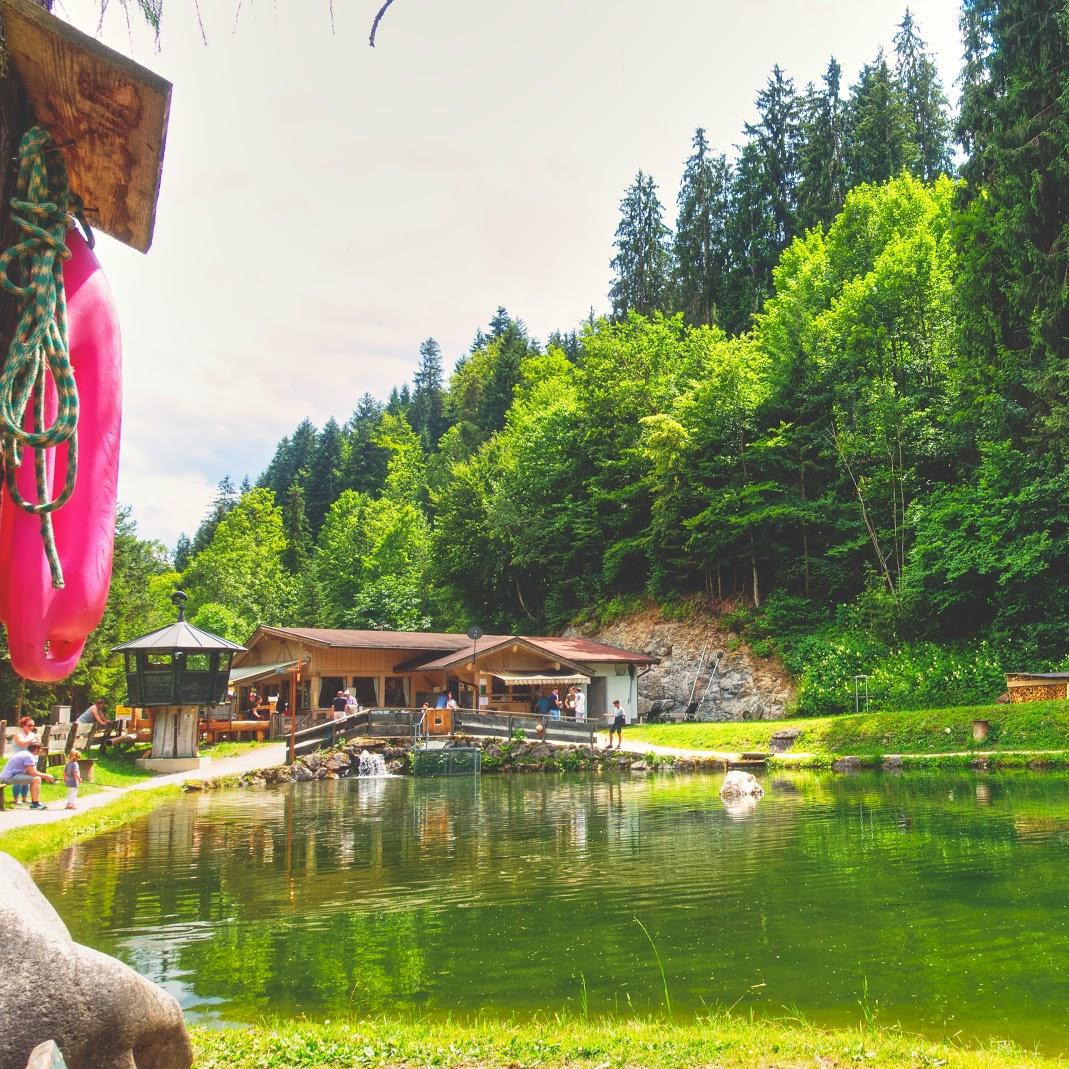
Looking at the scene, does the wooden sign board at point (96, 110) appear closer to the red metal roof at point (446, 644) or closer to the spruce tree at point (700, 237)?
the red metal roof at point (446, 644)

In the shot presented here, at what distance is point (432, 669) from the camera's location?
136 feet

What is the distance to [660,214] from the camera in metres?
75.4

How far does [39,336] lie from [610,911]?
954 cm

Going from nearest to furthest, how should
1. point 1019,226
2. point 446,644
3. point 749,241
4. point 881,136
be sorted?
point 1019,226 → point 446,644 → point 881,136 → point 749,241

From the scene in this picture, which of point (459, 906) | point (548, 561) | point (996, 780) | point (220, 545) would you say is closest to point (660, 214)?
point (548, 561)

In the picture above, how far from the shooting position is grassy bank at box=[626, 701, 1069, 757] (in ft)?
85.8

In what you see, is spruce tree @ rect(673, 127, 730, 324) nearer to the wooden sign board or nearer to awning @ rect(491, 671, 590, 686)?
awning @ rect(491, 671, 590, 686)

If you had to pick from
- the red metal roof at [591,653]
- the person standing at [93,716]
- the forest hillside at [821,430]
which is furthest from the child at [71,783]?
the red metal roof at [591,653]

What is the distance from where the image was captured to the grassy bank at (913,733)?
26.2 meters

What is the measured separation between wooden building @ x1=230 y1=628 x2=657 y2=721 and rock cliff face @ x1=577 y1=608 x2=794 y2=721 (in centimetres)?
125

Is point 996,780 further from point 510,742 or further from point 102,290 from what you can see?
point 102,290

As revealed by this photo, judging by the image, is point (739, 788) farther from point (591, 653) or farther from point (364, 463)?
point (364, 463)

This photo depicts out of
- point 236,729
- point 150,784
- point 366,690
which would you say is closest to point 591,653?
point 366,690

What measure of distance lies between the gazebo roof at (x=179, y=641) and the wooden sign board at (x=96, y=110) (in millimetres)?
26778
